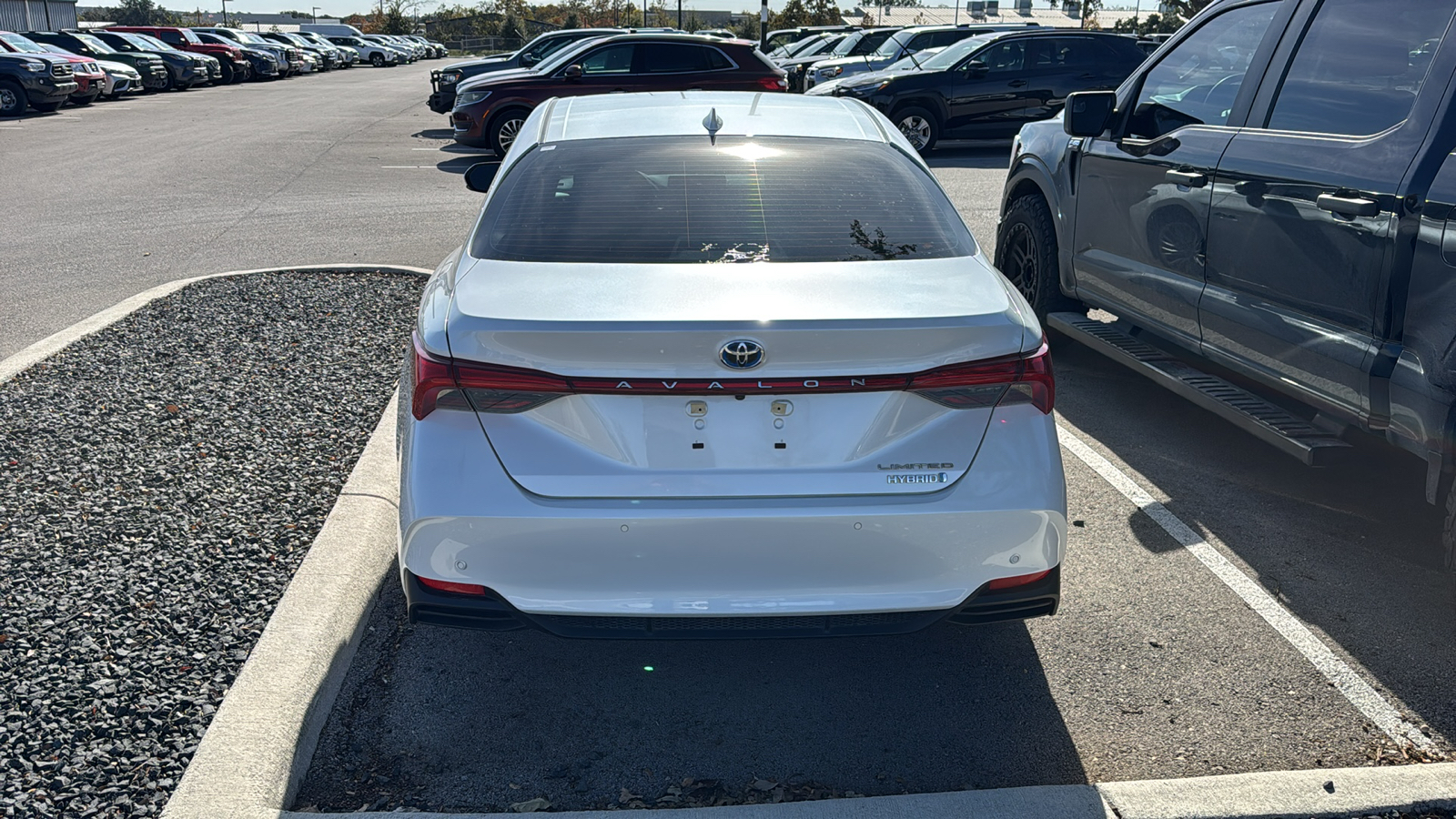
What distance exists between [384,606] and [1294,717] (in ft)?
9.13

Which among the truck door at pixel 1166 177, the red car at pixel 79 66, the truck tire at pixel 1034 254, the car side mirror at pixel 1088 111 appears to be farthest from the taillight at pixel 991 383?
the red car at pixel 79 66

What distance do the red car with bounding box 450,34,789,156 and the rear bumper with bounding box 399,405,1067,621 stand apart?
14.4 m

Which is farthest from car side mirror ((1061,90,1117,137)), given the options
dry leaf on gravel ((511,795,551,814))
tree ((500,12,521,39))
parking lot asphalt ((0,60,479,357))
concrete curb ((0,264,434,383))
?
tree ((500,12,521,39))

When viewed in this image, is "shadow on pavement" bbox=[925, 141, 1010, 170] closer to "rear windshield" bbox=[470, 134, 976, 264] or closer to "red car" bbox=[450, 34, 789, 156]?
"red car" bbox=[450, 34, 789, 156]

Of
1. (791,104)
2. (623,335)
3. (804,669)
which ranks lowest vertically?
(804,669)

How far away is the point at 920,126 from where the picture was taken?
1761 centimetres

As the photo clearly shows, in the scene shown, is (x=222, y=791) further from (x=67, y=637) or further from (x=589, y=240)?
(x=589, y=240)

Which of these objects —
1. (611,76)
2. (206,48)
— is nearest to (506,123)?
(611,76)

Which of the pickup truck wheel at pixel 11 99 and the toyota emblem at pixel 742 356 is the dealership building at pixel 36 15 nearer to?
the pickup truck wheel at pixel 11 99

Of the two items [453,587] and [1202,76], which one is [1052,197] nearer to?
[1202,76]

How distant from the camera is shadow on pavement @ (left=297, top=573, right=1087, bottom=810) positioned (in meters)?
3.11

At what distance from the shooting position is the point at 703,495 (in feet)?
9.62

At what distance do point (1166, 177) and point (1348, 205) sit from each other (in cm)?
131

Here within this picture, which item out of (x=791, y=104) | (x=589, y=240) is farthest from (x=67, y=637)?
(x=791, y=104)
